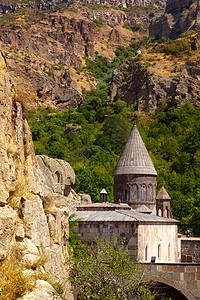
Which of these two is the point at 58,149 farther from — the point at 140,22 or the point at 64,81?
the point at 140,22

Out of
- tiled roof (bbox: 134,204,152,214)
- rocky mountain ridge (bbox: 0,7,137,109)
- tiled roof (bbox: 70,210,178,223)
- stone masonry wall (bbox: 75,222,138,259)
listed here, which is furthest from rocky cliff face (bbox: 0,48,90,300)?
rocky mountain ridge (bbox: 0,7,137,109)

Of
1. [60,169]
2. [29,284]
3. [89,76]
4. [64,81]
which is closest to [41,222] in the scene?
[29,284]

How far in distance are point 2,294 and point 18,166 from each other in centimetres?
383

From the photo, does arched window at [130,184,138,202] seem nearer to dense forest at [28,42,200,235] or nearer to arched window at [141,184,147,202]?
arched window at [141,184,147,202]

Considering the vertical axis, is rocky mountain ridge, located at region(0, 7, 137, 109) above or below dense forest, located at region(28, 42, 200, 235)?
above

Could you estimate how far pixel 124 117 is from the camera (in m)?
68.6

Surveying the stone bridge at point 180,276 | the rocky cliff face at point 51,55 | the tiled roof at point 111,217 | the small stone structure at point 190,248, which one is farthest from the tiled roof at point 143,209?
the rocky cliff face at point 51,55

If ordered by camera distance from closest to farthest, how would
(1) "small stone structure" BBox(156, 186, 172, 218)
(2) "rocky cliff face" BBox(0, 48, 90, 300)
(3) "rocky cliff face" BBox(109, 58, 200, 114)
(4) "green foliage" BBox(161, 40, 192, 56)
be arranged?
(2) "rocky cliff face" BBox(0, 48, 90, 300)
(1) "small stone structure" BBox(156, 186, 172, 218)
(3) "rocky cliff face" BBox(109, 58, 200, 114)
(4) "green foliage" BBox(161, 40, 192, 56)

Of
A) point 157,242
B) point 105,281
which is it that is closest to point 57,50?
point 157,242

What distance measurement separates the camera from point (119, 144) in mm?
61281

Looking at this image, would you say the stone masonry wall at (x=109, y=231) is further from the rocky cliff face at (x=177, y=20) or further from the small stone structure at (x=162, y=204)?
the rocky cliff face at (x=177, y=20)

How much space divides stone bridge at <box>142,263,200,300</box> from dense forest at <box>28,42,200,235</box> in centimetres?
2239

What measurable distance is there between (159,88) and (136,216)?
166 feet

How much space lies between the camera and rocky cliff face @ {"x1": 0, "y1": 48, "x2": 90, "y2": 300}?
7.78 meters
